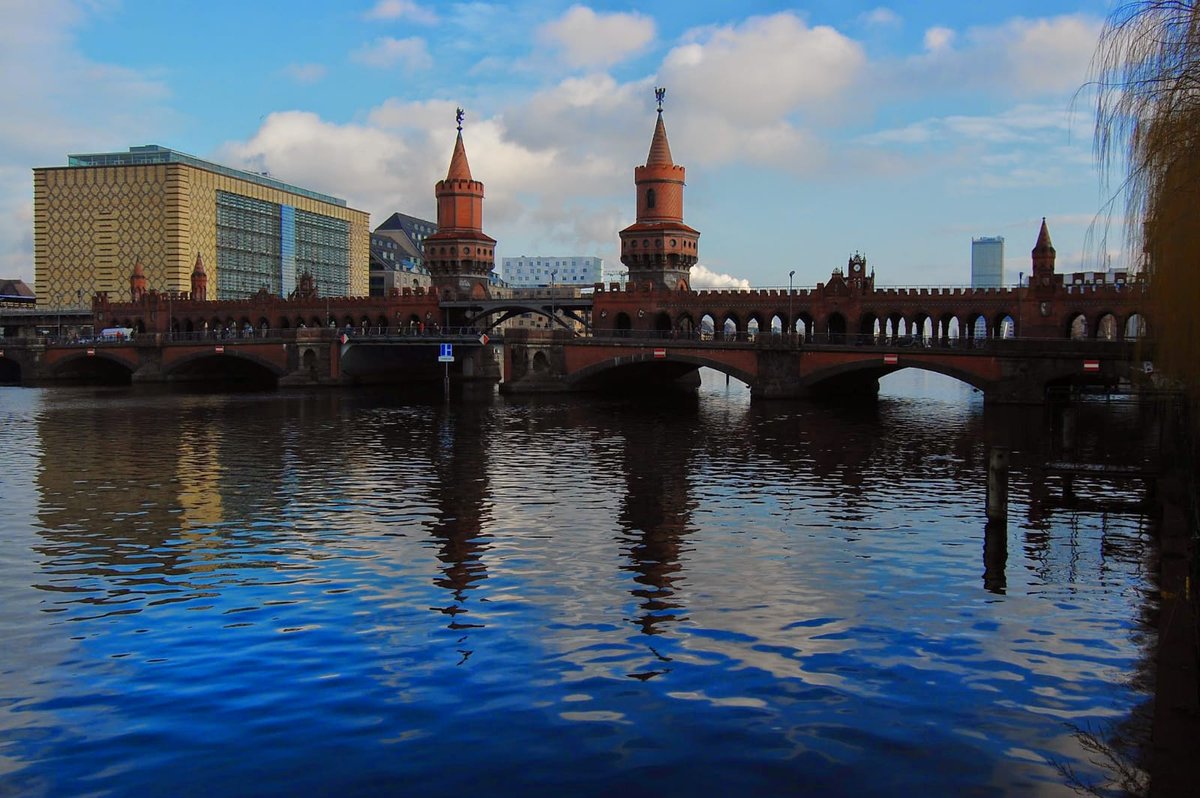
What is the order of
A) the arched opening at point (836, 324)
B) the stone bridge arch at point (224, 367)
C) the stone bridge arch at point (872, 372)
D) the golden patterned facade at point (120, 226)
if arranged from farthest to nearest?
the golden patterned facade at point (120, 226) → the stone bridge arch at point (224, 367) → the arched opening at point (836, 324) → the stone bridge arch at point (872, 372)

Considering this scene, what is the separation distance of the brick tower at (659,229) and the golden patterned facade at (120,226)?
258 feet

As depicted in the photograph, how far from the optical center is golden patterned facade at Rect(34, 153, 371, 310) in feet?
500

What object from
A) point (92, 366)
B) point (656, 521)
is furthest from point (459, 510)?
point (92, 366)

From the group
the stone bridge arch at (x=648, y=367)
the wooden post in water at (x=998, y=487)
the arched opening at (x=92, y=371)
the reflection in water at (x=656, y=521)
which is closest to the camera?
the reflection in water at (x=656, y=521)

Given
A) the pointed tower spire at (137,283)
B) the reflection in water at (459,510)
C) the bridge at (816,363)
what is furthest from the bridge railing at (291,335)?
the reflection in water at (459,510)

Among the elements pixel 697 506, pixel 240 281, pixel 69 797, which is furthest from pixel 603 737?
pixel 240 281

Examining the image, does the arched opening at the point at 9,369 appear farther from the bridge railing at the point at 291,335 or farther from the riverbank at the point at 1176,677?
the riverbank at the point at 1176,677

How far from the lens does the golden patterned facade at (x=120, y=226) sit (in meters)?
152

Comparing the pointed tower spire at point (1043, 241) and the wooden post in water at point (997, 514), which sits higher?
the pointed tower spire at point (1043, 241)

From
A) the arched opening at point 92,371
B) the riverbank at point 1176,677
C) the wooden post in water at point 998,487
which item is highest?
the arched opening at point 92,371

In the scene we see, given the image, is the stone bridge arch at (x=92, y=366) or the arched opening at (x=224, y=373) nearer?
the arched opening at (x=224, y=373)

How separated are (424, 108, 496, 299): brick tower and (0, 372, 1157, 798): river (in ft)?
260

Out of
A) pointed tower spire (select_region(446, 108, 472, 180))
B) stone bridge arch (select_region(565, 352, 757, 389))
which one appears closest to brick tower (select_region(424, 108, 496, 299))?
pointed tower spire (select_region(446, 108, 472, 180))

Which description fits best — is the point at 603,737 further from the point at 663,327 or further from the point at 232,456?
the point at 663,327
